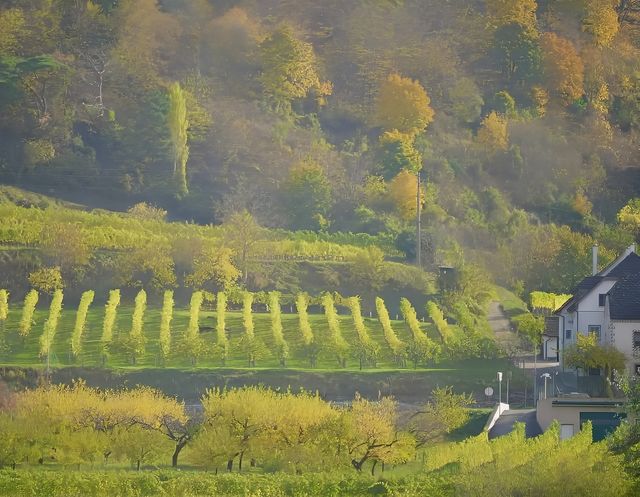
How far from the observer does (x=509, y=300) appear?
2448 inches

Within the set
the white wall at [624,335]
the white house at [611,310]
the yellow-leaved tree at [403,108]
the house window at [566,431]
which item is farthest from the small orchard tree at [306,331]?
the yellow-leaved tree at [403,108]

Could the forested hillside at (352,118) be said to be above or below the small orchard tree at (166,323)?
above

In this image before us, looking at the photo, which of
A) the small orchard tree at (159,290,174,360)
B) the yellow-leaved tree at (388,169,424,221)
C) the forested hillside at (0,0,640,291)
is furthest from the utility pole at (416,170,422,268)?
the small orchard tree at (159,290,174,360)

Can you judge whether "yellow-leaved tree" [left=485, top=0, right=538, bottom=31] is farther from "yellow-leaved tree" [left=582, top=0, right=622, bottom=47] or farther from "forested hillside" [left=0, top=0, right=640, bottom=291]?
"yellow-leaved tree" [left=582, top=0, right=622, bottom=47]

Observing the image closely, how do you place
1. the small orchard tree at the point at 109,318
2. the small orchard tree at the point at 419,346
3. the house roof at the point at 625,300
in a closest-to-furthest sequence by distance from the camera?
the house roof at the point at 625,300 < the small orchard tree at the point at 109,318 < the small orchard tree at the point at 419,346

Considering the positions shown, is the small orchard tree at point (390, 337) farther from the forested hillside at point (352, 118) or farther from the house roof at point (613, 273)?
the house roof at point (613, 273)

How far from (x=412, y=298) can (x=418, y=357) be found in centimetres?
701

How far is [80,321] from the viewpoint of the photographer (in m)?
54.7

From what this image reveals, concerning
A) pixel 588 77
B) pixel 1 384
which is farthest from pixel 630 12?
pixel 1 384

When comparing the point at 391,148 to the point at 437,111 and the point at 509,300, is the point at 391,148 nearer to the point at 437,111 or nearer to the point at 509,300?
the point at 437,111

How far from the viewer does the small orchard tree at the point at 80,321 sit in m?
52.2

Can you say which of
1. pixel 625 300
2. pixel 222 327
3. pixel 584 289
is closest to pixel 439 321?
pixel 584 289

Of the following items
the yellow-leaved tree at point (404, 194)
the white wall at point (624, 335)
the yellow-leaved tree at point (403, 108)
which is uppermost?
the yellow-leaved tree at point (403, 108)

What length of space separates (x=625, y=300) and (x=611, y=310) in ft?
1.54
